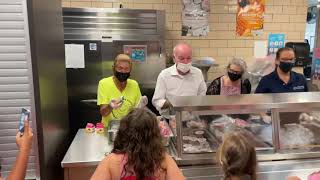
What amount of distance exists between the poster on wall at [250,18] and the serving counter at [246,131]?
104 inches

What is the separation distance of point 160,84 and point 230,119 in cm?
109

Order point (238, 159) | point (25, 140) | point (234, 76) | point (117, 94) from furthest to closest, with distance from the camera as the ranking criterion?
1. point (117, 94)
2. point (234, 76)
3. point (25, 140)
4. point (238, 159)

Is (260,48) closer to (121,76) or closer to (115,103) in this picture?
(121,76)

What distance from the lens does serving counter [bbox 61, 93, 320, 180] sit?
204 cm

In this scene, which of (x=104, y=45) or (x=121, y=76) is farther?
(x=104, y=45)

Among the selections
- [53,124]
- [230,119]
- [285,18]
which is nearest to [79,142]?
[53,124]

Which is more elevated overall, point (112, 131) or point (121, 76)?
point (121, 76)

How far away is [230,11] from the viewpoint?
4762 mm

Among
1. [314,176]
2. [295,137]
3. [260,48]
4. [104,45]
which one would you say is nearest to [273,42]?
[260,48]

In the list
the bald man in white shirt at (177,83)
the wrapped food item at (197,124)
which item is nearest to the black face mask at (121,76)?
the bald man in white shirt at (177,83)

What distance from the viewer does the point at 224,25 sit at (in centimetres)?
477

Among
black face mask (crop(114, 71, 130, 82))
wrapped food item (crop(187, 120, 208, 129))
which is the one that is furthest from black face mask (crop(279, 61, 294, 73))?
black face mask (crop(114, 71, 130, 82))

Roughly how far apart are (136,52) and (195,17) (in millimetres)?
1298

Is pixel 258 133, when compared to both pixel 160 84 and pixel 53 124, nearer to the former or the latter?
pixel 160 84
